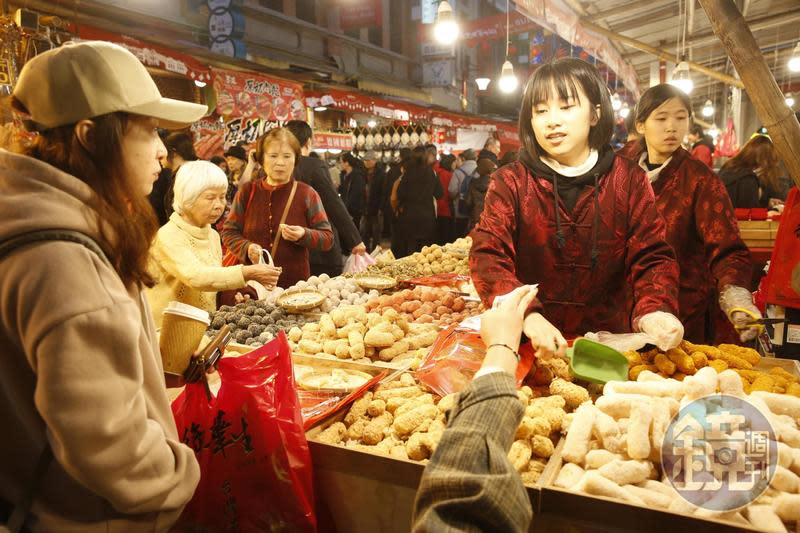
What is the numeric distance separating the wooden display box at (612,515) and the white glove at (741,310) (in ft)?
4.54

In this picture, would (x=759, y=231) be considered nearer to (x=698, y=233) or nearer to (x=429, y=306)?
(x=698, y=233)

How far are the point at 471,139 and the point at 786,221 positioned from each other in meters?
17.1

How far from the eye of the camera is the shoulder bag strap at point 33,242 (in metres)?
1.03

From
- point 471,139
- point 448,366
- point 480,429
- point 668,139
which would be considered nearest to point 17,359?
point 480,429

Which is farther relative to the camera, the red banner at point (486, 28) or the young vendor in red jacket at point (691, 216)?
the red banner at point (486, 28)

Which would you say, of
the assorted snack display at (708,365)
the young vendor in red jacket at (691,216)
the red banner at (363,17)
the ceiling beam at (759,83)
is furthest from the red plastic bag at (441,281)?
the red banner at (363,17)

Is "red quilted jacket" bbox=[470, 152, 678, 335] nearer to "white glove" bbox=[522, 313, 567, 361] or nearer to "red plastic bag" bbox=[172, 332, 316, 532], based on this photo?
"white glove" bbox=[522, 313, 567, 361]

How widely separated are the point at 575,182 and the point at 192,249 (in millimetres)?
2294

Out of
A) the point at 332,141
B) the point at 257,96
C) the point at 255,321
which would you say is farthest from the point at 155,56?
the point at 332,141

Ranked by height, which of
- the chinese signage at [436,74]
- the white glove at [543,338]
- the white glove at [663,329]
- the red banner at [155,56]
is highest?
the chinese signage at [436,74]

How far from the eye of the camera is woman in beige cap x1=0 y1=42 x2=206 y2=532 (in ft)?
3.38

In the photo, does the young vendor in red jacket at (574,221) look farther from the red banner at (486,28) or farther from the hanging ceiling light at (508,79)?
the red banner at (486,28)

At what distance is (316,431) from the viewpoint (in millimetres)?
1919

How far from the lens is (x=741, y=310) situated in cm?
248
